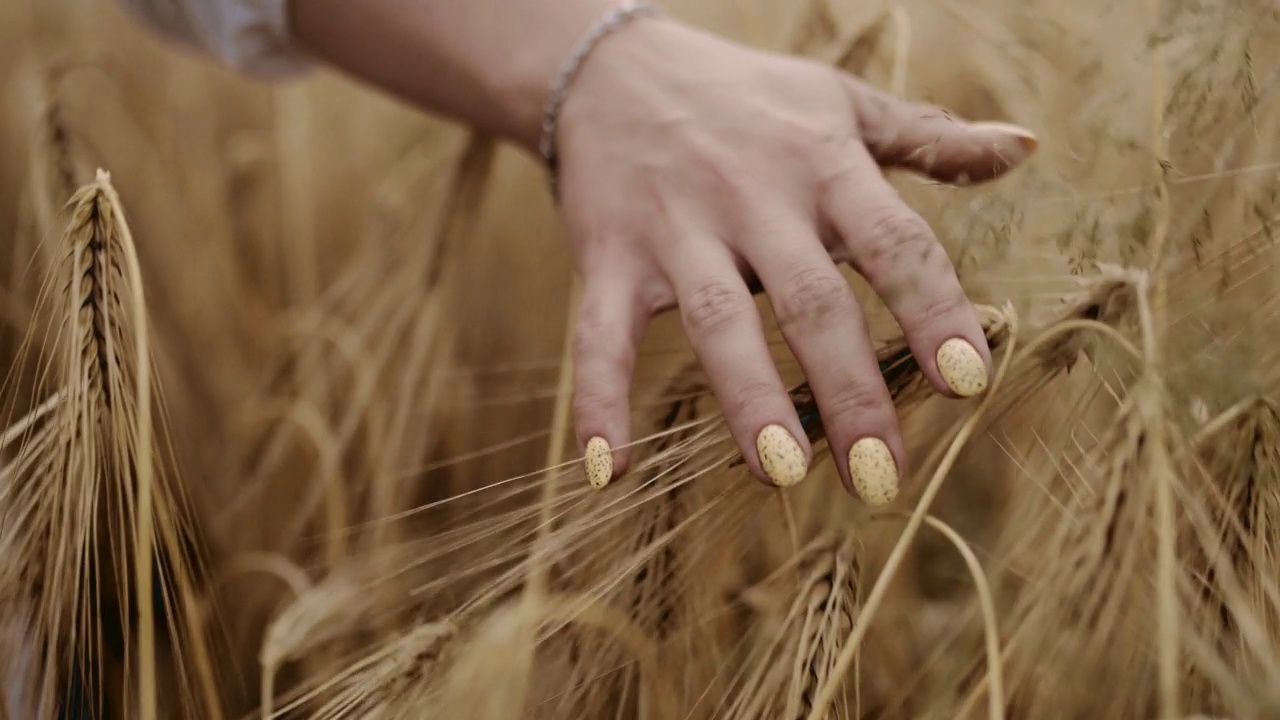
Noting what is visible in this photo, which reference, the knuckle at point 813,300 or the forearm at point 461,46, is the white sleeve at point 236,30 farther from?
the knuckle at point 813,300

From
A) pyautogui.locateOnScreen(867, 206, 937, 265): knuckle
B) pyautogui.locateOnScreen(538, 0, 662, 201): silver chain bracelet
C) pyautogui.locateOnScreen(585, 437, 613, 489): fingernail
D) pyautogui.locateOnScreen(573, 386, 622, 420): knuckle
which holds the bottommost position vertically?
pyautogui.locateOnScreen(585, 437, 613, 489): fingernail

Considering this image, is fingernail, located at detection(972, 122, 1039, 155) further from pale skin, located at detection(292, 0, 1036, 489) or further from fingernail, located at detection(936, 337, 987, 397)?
fingernail, located at detection(936, 337, 987, 397)

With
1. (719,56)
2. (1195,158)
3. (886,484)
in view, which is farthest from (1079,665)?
(719,56)

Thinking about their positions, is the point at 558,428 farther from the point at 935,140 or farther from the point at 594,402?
the point at 935,140

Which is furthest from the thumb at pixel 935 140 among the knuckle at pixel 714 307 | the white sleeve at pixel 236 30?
the white sleeve at pixel 236 30

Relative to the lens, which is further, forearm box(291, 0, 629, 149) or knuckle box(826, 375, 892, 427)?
forearm box(291, 0, 629, 149)

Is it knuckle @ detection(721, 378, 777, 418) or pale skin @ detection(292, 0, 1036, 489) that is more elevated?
pale skin @ detection(292, 0, 1036, 489)

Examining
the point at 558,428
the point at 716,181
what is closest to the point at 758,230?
the point at 716,181

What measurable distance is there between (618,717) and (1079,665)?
0.71 ft

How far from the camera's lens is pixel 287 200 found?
1.99ft

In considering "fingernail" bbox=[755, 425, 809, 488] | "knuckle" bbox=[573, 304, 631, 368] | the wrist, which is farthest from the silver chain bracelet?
"fingernail" bbox=[755, 425, 809, 488]

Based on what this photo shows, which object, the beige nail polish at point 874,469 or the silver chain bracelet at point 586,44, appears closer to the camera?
the beige nail polish at point 874,469

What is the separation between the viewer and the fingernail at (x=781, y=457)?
0.36 meters

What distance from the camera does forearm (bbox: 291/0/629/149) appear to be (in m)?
0.49
